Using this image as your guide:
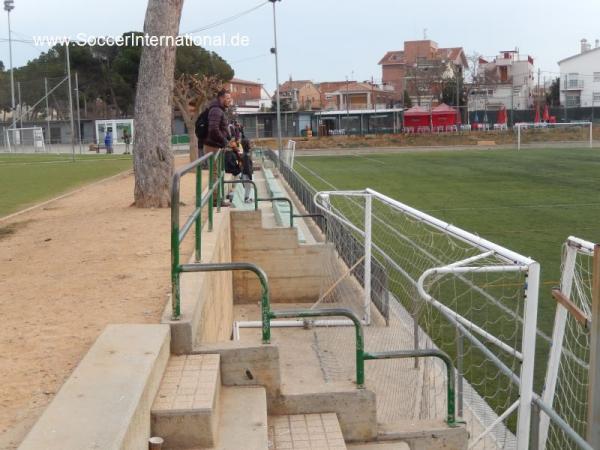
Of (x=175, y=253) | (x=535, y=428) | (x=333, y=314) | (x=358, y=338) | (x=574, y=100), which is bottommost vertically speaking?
(x=535, y=428)

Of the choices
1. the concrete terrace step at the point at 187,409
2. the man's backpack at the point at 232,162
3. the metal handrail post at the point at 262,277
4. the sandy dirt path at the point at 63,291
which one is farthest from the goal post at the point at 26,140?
the concrete terrace step at the point at 187,409

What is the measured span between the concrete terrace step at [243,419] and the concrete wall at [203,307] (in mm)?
390

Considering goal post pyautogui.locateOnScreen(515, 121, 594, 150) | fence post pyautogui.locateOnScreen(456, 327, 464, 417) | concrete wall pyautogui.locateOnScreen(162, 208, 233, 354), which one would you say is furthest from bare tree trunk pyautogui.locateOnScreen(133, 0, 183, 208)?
goal post pyautogui.locateOnScreen(515, 121, 594, 150)

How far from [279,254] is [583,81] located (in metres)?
84.1

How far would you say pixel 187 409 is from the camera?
154 inches

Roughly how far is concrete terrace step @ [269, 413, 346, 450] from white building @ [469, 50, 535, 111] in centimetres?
7716

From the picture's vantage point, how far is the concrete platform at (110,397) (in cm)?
313

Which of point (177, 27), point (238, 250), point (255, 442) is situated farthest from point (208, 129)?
point (255, 442)

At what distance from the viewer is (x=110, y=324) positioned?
4.97m

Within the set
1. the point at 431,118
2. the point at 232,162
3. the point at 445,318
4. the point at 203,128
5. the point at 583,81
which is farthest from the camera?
the point at 583,81

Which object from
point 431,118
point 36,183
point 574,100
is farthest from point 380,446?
point 574,100

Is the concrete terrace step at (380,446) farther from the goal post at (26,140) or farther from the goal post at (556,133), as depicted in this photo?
the goal post at (556,133)

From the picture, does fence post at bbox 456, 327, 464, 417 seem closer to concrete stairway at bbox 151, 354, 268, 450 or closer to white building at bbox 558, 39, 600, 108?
concrete stairway at bbox 151, 354, 268, 450

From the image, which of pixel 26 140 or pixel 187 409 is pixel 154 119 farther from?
pixel 26 140
